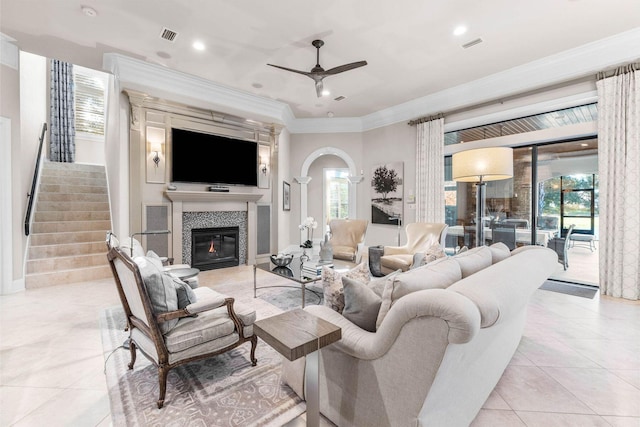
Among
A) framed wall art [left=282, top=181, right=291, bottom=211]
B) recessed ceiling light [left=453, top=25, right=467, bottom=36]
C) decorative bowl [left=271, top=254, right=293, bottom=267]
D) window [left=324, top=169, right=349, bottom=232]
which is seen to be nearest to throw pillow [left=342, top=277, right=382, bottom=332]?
decorative bowl [left=271, top=254, right=293, bottom=267]

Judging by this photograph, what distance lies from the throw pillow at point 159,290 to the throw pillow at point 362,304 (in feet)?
3.65

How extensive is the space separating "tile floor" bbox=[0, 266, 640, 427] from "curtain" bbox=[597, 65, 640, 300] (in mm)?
451

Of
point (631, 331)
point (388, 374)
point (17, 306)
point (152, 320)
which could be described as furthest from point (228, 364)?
point (631, 331)

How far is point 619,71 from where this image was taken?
3.65 metres

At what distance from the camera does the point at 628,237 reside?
3613 mm

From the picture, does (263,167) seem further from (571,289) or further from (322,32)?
(571,289)

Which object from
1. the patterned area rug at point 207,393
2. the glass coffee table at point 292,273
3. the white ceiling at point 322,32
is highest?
the white ceiling at point 322,32

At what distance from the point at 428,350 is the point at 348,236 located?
423 cm

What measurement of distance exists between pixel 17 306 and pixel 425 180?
6.26 m

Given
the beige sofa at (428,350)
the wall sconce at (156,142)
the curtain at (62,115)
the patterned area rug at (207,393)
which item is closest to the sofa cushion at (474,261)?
the beige sofa at (428,350)

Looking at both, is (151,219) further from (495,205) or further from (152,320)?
(495,205)

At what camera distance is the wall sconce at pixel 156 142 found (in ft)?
15.0

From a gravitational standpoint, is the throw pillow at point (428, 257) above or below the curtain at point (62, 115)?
below

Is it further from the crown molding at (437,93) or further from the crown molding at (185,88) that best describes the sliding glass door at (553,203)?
the crown molding at (185,88)
